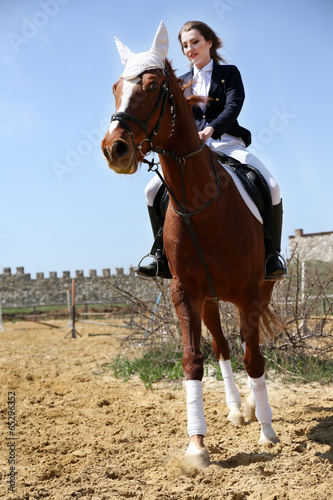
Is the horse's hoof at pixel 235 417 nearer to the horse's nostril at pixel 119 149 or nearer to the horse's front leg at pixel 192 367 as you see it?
the horse's front leg at pixel 192 367

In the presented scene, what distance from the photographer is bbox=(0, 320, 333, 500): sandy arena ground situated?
3010mm

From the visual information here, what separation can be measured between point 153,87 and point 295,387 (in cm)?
448

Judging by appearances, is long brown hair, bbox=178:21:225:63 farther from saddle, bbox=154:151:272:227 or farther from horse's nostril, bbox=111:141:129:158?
horse's nostril, bbox=111:141:129:158

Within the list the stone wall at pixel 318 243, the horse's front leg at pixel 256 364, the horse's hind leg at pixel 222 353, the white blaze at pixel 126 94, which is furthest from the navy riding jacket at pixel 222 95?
the stone wall at pixel 318 243

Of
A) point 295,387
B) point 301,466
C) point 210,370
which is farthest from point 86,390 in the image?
point 301,466

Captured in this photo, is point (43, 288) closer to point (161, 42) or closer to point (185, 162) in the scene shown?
point (185, 162)

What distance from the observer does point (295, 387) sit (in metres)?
6.11

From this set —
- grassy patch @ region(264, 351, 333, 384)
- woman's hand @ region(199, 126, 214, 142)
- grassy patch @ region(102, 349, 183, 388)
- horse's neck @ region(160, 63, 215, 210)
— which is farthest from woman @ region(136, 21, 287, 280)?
grassy patch @ region(102, 349, 183, 388)

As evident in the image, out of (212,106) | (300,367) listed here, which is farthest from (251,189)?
(300,367)

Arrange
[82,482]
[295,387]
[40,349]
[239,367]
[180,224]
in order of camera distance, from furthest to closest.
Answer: [40,349] < [239,367] < [295,387] < [180,224] < [82,482]

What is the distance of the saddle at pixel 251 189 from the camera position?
4.40m

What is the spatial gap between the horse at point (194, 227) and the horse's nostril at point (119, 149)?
0.26m

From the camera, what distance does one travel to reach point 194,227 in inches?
145

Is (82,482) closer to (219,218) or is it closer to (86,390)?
(219,218)
